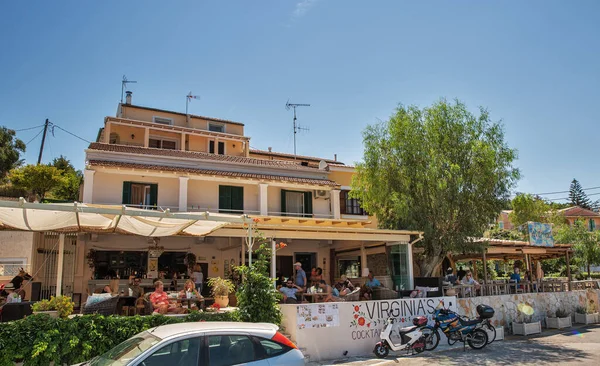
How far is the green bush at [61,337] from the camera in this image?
319 inches

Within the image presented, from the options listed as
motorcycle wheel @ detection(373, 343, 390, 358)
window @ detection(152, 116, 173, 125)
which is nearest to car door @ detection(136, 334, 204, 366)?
motorcycle wheel @ detection(373, 343, 390, 358)

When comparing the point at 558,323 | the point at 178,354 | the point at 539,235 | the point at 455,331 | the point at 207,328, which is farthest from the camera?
the point at 539,235

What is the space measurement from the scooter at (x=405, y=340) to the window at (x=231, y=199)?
10319 millimetres

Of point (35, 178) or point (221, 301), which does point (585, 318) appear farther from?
point (35, 178)

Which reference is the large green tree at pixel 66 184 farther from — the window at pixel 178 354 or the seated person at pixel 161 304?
the window at pixel 178 354

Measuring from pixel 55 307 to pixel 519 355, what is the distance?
10728 millimetres

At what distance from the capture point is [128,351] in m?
5.77

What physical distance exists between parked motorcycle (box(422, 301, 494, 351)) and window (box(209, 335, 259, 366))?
7418 millimetres

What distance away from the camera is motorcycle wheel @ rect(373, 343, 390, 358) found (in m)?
11.0

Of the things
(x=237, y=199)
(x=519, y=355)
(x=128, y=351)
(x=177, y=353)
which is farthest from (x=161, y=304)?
(x=237, y=199)

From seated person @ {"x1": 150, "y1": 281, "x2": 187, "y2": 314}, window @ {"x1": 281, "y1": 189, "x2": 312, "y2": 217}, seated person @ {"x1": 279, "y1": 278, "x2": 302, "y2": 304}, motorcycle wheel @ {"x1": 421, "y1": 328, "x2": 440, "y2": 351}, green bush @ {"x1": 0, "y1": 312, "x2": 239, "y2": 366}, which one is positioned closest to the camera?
green bush @ {"x1": 0, "y1": 312, "x2": 239, "y2": 366}

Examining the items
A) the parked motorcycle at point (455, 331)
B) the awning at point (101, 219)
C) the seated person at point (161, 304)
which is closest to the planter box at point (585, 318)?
the parked motorcycle at point (455, 331)

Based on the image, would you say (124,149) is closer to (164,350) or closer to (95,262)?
(95,262)

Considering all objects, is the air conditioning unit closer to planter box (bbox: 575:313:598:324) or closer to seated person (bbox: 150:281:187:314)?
planter box (bbox: 575:313:598:324)
